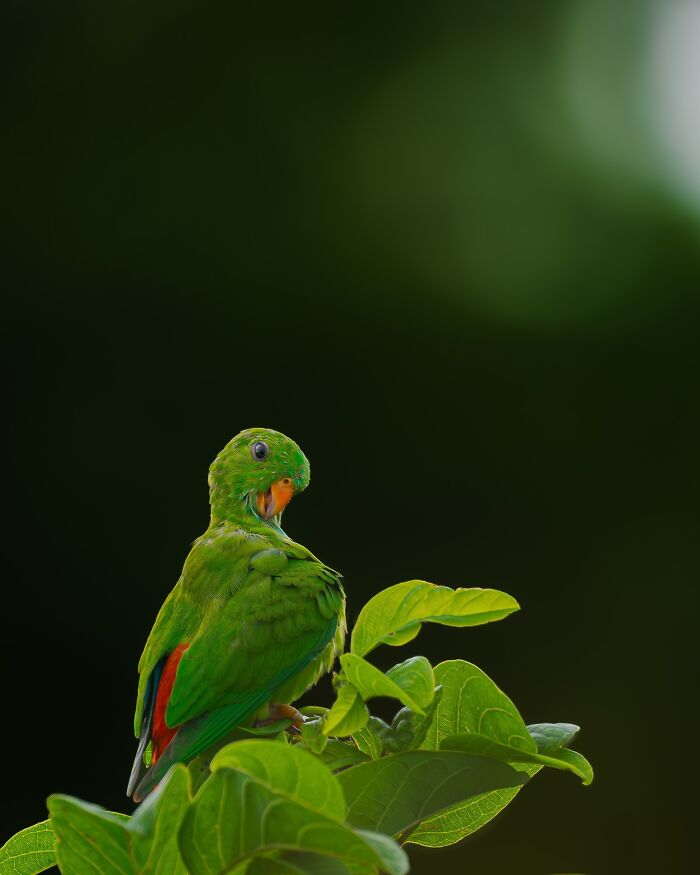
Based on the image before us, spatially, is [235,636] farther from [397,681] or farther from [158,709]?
[397,681]

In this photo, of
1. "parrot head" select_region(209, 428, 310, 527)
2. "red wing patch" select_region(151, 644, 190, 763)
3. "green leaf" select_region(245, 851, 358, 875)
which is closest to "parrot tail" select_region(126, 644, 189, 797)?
"red wing patch" select_region(151, 644, 190, 763)

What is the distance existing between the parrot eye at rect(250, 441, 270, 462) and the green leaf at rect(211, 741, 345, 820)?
11.8 inches

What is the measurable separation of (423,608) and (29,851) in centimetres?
22

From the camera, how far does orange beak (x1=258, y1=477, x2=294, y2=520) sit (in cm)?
57

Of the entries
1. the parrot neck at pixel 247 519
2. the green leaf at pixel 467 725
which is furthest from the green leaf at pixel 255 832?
the parrot neck at pixel 247 519

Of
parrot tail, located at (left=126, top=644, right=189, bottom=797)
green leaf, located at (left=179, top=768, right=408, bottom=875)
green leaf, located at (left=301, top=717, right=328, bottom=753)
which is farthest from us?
parrot tail, located at (left=126, top=644, right=189, bottom=797)

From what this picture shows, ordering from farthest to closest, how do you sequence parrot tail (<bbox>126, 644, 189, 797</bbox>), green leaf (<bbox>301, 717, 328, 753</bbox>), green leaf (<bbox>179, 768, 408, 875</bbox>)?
parrot tail (<bbox>126, 644, 189, 797</bbox>)
green leaf (<bbox>301, 717, 328, 753</bbox>)
green leaf (<bbox>179, 768, 408, 875</bbox>)

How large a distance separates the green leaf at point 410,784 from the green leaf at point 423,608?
0.04 m

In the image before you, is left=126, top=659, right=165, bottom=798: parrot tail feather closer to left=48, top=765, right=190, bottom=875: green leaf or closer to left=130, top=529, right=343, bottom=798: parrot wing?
left=130, top=529, right=343, bottom=798: parrot wing

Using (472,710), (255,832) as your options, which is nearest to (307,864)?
(255,832)

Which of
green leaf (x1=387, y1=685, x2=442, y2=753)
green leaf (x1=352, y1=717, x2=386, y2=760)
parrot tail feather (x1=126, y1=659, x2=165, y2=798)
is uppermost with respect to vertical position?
green leaf (x1=387, y1=685, x2=442, y2=753)

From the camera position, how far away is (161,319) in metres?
2.29

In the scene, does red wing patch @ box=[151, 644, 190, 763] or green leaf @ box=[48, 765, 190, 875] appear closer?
green leaf @ box=[48, 765, 190, 875]

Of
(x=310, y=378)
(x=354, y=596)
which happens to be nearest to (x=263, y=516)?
(x=354, y=596)
